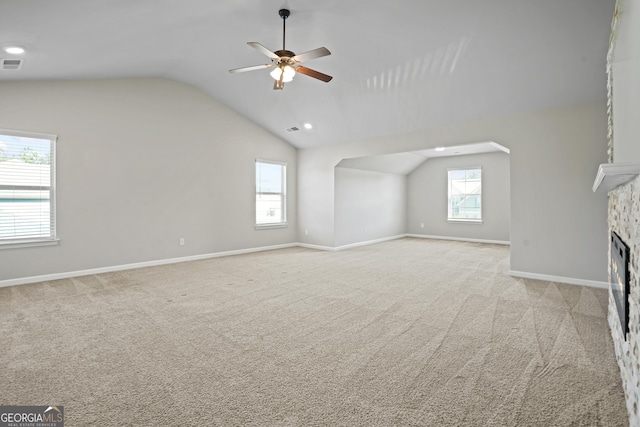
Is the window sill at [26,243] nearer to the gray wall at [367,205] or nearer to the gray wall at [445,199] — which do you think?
the gray wall at [367,205]

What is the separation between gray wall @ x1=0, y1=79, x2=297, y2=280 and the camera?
4.70 metres

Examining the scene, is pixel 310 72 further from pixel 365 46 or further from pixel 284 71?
pixel 365 46

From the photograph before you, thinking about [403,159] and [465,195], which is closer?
[403,159]

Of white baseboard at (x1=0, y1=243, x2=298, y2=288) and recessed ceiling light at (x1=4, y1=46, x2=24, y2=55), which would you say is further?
white baseboard at (x1=0, y1=243, x2=298, y2=288)

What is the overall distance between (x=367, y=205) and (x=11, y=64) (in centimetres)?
687

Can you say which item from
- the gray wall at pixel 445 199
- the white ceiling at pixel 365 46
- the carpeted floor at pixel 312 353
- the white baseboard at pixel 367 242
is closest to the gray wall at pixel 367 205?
the white baseboard at pixel 367 242

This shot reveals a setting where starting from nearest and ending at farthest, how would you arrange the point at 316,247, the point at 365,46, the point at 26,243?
the point at 365,46
the point at 26,243
the point at 316,247

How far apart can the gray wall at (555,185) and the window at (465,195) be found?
399cm

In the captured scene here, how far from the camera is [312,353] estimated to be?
8.09 feet

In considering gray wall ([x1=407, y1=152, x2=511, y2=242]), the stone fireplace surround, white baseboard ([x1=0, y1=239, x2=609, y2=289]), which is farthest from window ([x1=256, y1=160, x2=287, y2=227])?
the stone fireplace surround

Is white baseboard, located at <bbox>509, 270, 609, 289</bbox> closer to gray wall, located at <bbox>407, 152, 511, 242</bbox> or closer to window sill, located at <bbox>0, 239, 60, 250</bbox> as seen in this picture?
gray wall, located at <bbox>407, 152, 511, 242</bbox>

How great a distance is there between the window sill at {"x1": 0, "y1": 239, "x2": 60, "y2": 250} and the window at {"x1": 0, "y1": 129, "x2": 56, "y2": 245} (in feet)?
0.03

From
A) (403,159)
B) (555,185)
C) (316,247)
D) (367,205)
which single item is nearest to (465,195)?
(403,159)

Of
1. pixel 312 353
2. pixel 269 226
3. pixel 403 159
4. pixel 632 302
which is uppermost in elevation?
pixel 403 159
